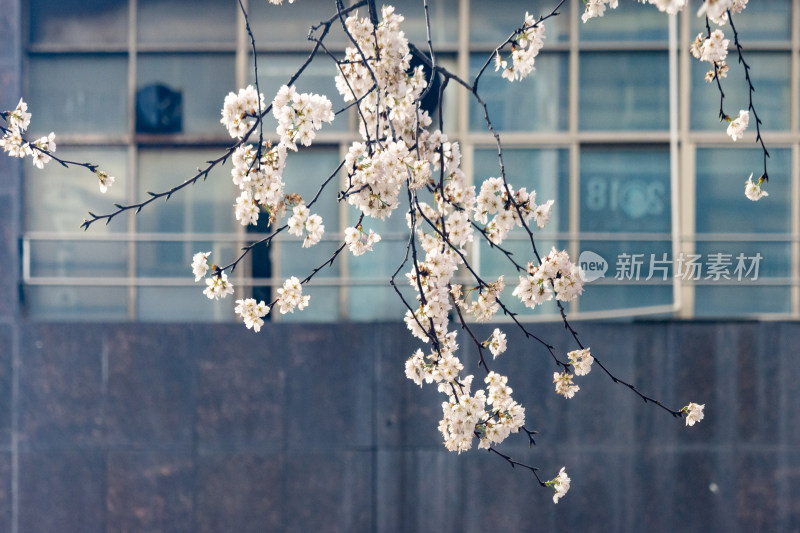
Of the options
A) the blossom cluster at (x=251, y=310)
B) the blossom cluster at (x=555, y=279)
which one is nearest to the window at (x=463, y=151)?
the blossom cluster at (x=251, y=310)

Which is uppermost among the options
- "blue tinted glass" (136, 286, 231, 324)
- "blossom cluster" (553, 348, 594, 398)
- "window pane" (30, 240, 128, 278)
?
"window pane" (30, 240, 128, 278)

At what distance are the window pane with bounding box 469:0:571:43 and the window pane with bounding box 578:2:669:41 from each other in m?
0.21

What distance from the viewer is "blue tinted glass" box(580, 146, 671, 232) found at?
325 inches

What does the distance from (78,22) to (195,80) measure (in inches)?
49.3

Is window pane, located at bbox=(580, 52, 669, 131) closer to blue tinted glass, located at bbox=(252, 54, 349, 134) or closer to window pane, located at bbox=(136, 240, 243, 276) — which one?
blue tinted glass, located at bbox=(252, 54, 349, 134)

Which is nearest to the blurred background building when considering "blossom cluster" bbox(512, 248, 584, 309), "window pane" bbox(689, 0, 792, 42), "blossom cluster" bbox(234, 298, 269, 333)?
"window pane" bbox(689, 0, 792, 42)

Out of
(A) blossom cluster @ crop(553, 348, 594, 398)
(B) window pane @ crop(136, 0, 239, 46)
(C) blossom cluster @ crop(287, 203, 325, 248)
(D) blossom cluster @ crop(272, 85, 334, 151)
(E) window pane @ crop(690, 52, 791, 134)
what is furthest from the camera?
(B) window pane @ crop(136, 0, 239, 46)

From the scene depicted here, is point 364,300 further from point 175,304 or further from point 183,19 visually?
point 183,19

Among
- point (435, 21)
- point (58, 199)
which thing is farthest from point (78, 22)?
point (435, 21)

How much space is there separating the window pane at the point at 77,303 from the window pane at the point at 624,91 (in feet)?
15.8

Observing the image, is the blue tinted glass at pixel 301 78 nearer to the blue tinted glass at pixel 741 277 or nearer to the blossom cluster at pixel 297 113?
the blue tinted glass at pixel 741 277

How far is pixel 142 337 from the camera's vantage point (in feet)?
26.2

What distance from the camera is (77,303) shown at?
27.3 ft

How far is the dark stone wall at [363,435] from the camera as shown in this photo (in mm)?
7844
